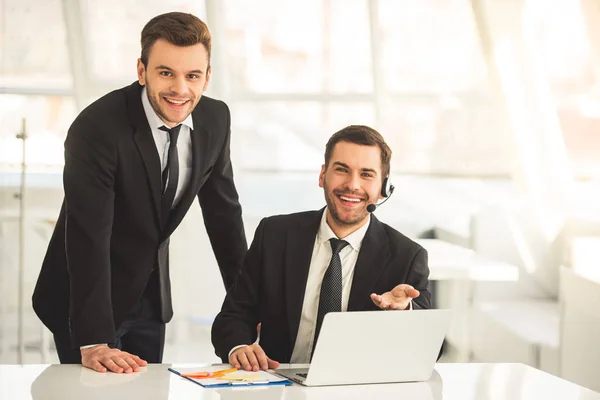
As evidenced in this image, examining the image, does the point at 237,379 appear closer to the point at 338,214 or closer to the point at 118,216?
the point at 338,214

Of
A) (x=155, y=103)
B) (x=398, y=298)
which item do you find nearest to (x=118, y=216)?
(x=155, y=103)

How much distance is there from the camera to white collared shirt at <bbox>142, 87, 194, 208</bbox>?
105 inches

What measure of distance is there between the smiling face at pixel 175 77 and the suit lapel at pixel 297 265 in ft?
1.47

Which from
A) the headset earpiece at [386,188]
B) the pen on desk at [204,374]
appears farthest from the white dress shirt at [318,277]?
the pen on desk at [204,374]

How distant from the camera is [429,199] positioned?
4.95 metres

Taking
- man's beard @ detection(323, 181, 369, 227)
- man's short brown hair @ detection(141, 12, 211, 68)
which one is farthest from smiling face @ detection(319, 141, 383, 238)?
man's short brown hair @ detection(141, 12, 211, 68)

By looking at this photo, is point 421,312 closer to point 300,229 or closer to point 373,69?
point 300,229

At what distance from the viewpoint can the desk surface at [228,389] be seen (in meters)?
1.96

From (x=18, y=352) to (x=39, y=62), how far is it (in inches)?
56.1

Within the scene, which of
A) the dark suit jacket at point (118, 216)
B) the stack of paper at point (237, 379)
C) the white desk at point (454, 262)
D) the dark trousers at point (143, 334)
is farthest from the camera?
the white desk at point (454, 262)

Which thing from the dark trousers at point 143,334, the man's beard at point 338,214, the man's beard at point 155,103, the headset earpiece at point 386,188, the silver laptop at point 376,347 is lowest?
the dark trousers at point 143,334

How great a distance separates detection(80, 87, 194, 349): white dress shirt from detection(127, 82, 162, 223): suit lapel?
23 mm

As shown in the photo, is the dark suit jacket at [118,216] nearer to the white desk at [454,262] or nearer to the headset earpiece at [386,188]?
the headset earpiece at [386,188]

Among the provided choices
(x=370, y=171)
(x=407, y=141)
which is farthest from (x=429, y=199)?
(x=370, y=171)
